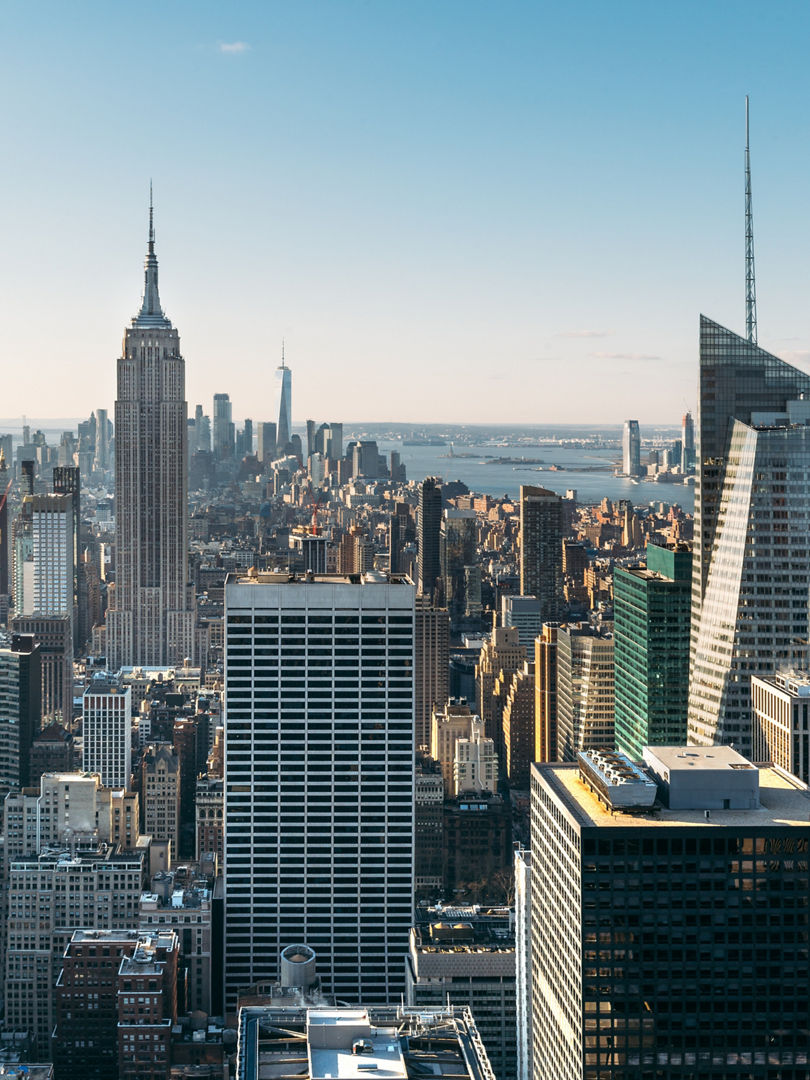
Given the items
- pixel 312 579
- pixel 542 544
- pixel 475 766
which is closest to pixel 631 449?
pixel 542 544

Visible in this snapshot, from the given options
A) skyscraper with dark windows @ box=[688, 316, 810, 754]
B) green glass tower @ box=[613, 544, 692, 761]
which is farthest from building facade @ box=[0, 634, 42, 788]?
skyscraper with dark windows @ box=[688, 316, 810, 754]

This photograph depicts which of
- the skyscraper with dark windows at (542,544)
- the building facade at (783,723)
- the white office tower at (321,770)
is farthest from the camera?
the skyscraper with dark windows at (542,544)

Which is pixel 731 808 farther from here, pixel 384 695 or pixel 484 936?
pixel 384 695

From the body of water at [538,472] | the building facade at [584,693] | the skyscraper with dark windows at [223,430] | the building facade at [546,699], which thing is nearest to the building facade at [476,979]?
the building facade at [584,693]

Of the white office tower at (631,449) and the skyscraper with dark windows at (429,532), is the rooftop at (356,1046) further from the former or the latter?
the skyscraper with dark windows at (429,532)

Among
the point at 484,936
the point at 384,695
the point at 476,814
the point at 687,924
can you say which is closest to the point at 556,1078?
the point at 687,924

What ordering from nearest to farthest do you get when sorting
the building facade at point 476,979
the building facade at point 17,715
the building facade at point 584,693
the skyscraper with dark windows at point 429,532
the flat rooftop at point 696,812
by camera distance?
the flat rooftop at point 696,812 → the building facade at point 476,979 → the building facade at point 584,693 → the building facade at point 17,715 → the skyscraper with dark windows at point 429,532

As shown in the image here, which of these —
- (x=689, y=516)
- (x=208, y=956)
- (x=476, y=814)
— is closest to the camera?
(x=208, y=956)
